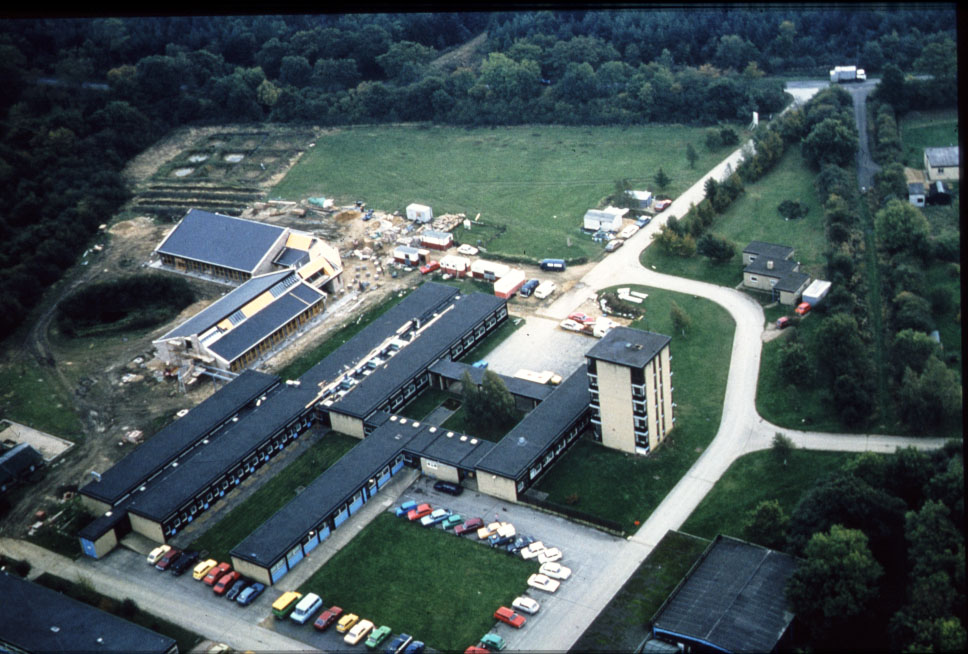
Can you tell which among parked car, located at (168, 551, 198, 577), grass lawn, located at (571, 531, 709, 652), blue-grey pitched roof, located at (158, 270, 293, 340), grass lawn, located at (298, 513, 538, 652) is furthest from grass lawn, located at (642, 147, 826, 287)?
parked car, located at (168, 551, 198, 577)

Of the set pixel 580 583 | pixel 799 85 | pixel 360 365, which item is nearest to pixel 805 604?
pixel 580 583

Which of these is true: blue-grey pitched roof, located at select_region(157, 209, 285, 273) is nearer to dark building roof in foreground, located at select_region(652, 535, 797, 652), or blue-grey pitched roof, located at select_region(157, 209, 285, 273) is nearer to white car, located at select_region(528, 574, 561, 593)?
white car, located at select_region(528, 574, 561, 593)

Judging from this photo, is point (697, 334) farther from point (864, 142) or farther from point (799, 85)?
point (799, 85)

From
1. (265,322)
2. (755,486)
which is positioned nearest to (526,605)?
(755,486)

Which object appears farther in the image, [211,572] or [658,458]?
[658,458]

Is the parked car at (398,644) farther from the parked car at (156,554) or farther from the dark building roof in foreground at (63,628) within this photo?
the parked car at (156,554)

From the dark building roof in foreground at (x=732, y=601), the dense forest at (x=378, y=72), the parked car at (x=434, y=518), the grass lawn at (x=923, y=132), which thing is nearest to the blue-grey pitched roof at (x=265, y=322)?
the parked car at (x=434, y=518)

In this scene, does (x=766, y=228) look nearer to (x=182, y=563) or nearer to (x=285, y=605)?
(x=285, y=605)
